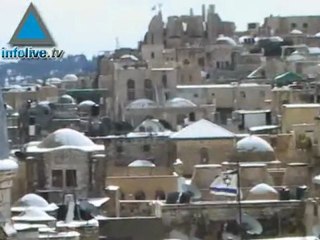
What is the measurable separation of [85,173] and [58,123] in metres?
10.9

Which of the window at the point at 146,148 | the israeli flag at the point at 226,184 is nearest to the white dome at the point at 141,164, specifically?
the window at the point at 146,148

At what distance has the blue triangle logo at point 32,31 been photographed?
22797 millimetres

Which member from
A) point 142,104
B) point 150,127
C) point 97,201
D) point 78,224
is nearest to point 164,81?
point 142,104

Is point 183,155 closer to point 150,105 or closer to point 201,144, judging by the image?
point 201,144

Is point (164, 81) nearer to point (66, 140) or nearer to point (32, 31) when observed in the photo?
point (66, 140)

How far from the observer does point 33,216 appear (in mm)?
19547

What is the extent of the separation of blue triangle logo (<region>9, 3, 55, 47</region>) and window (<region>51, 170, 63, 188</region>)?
11.1ft

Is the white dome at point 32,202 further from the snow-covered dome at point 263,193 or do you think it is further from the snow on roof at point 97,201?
the snow-covered dome at point 263,193

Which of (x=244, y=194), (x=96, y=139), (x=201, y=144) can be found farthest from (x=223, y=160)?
(x=244, y=194)

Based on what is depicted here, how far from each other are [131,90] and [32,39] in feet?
83.4

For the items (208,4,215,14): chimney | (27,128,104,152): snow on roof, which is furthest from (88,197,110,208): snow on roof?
(208,4,215,14): chimney

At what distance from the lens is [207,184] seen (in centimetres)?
2883

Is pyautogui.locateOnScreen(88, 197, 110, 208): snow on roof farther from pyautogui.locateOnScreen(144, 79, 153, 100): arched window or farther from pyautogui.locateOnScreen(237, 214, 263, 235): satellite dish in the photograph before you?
pyautogui.locateOnScreen(144, 79, 153, 100): arched window

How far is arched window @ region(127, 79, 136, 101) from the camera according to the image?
48875mm
